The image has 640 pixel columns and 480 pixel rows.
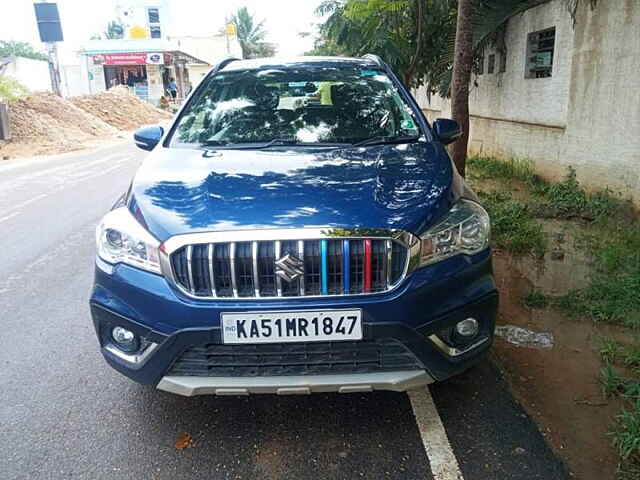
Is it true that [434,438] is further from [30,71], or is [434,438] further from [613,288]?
[30,71]

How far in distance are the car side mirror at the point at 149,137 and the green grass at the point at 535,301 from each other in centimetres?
280

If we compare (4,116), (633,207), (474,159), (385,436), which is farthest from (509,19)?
(4,116)

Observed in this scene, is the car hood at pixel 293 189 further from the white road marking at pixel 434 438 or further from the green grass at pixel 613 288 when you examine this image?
the green grass at pixel 613 288

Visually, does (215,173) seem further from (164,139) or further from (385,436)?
(385,436)

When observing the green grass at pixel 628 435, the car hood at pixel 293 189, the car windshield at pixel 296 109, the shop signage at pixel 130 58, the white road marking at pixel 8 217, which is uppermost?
the shop signage at pixel 130 58

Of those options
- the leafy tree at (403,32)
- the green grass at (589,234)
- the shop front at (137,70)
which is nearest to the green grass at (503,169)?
the green grass at (589,234)

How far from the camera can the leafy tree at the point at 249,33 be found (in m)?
65.2

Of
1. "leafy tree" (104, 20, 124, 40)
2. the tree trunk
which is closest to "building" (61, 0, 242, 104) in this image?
"leafy tree" (104, 20, 124, 40)

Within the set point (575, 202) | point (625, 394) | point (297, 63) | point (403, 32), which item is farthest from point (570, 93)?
point (625, 394)

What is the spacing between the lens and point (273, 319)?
2.37 meters

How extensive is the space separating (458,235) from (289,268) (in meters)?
0.80

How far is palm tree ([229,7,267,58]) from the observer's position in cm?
6512

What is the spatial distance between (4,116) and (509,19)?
1553cm

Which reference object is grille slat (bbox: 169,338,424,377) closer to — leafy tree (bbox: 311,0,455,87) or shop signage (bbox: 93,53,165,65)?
leafy tree (bbox: 311,0,455,87)
